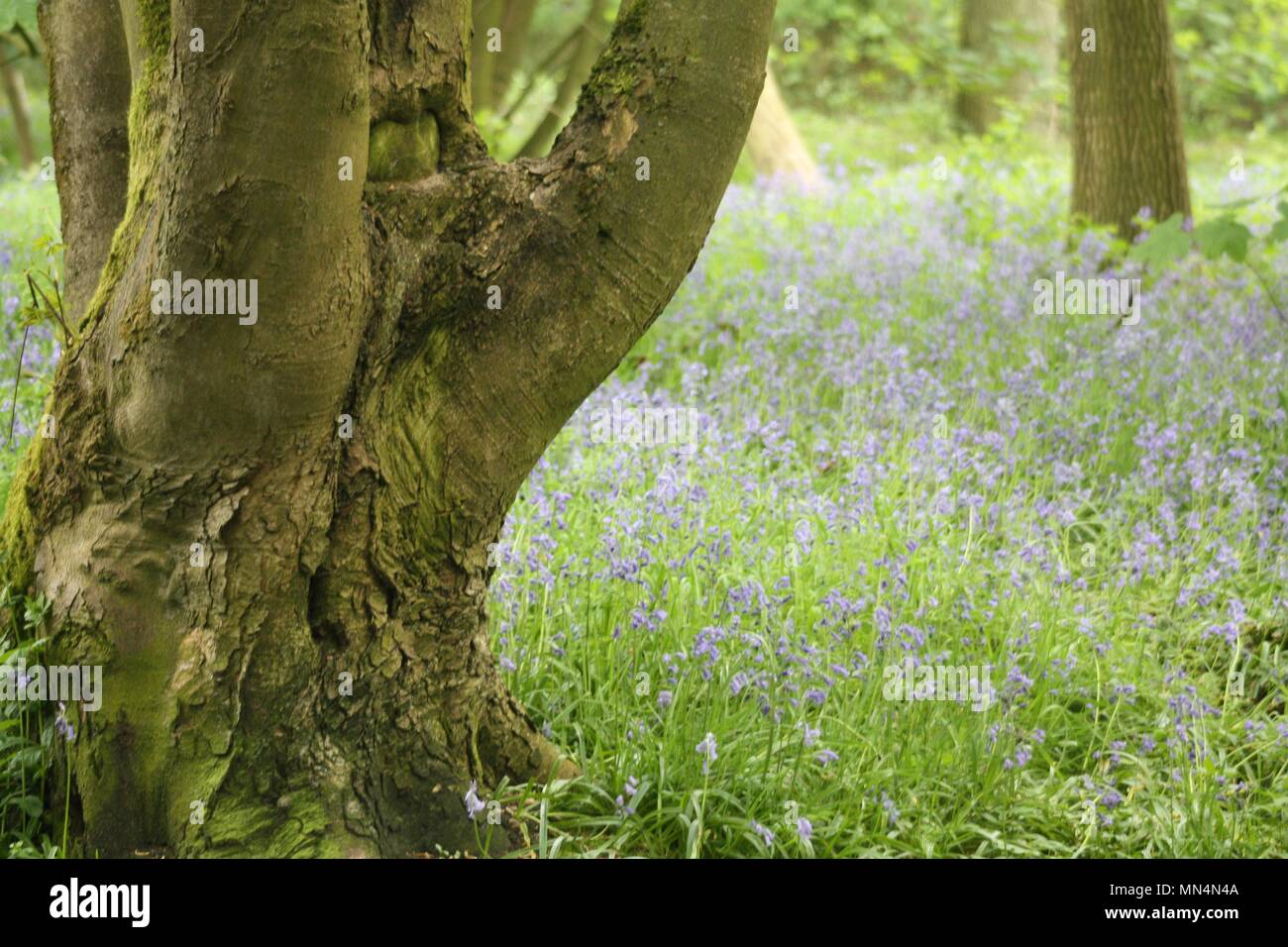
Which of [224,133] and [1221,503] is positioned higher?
[224,133]

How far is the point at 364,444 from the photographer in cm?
271

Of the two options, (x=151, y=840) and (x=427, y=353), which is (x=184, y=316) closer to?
(x=427, y=353)

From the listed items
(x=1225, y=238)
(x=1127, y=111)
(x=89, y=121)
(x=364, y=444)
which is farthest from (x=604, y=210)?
(x=1127, y=111)

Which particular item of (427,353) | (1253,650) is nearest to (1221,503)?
(1253,650)

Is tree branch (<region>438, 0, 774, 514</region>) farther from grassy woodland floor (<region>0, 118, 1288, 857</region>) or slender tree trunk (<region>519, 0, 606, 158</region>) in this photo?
slender tree trunk (<region>519, 0, 606, 158</region>)

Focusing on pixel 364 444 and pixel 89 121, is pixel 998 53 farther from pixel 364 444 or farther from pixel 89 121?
pixel 364 444

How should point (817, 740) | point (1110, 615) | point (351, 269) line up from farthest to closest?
point (1110, 615) → point (817, 740) → point (351, 269)

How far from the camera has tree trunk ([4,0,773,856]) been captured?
102 inches

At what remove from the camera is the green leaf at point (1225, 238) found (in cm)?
567

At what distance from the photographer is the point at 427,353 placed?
110 inches

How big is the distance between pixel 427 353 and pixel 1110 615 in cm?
274

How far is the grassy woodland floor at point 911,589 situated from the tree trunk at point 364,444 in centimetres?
37

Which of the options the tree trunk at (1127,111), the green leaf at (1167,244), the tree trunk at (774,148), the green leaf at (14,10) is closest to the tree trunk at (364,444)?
the green leaf at (14,10)
